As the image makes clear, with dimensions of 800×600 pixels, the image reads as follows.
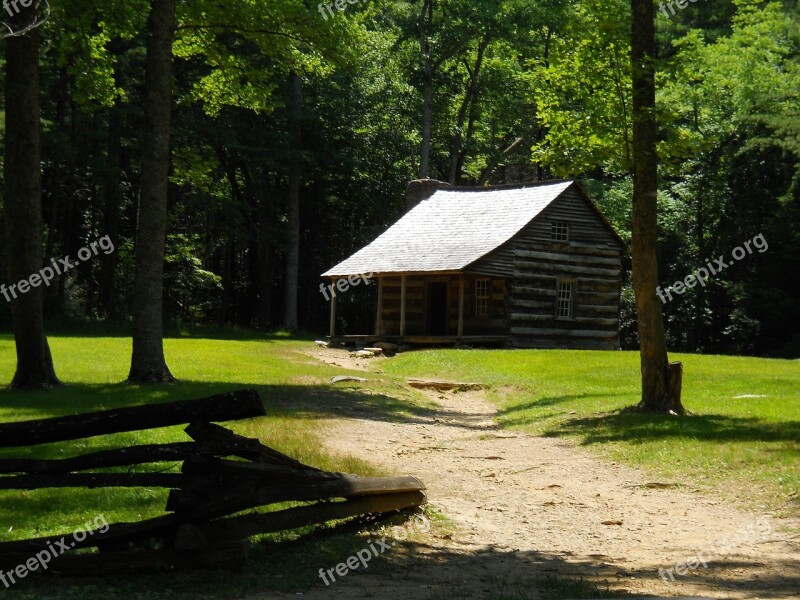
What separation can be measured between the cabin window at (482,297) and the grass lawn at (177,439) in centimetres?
1011

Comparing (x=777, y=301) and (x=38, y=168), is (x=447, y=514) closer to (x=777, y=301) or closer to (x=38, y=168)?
(x=38, y=168)

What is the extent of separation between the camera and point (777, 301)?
45.3 metres

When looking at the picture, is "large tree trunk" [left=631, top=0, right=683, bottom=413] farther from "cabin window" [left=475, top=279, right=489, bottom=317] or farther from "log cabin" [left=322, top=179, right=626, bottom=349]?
"cabin window" [left=475, top=279, right=489, bottom=317]

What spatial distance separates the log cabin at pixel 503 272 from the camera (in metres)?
38.7

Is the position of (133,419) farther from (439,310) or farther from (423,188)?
(423,188)

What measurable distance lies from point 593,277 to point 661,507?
30358 mm

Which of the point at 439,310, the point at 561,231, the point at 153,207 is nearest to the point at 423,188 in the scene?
the point at 439,310

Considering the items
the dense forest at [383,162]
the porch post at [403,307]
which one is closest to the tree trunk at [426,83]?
the dense forest at [383,162]

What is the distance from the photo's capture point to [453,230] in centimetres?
4100

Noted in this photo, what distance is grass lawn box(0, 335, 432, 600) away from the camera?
7730mm

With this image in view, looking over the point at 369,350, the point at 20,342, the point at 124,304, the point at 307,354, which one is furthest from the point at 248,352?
the point at 124,304

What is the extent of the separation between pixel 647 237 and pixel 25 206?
11.5 meters

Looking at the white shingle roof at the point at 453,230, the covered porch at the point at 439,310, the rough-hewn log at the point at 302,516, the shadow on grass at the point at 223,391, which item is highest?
the white shingle roof at the point at 453,230

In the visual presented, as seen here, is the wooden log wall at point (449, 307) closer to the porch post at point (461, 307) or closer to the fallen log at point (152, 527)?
the porch post at point (461, 307)
